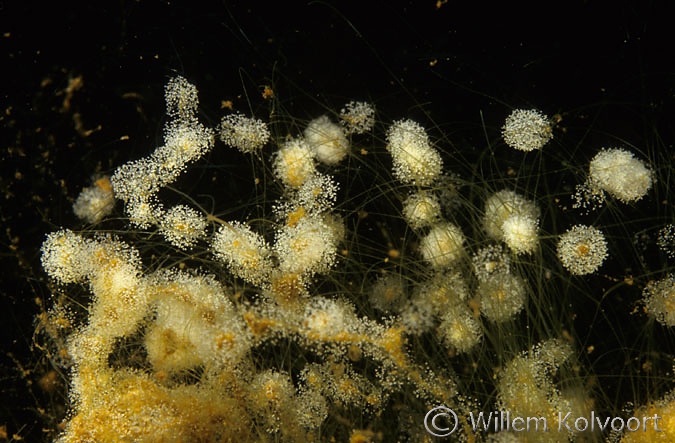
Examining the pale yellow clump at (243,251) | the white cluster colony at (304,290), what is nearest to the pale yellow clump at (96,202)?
the white cluster colony at (304,290)

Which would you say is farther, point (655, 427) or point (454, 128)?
point (454, 128)

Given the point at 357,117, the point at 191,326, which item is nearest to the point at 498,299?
the point at 357,117

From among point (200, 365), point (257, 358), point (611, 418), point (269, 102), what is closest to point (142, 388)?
point (200, 365)

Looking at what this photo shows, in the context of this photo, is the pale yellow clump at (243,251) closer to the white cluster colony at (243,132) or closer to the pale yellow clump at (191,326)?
the pale yellow clump at (191,326)

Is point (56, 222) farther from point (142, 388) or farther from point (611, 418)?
point (611, 418)

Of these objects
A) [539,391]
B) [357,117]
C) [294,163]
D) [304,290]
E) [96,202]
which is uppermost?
[357,117]

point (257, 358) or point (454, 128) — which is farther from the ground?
point (454, 128)

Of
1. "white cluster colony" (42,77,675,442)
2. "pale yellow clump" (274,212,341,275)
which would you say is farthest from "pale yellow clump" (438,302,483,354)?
"pale yellow clump" (274,212,341,275)

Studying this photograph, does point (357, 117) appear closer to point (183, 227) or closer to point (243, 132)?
point (243, 132)
